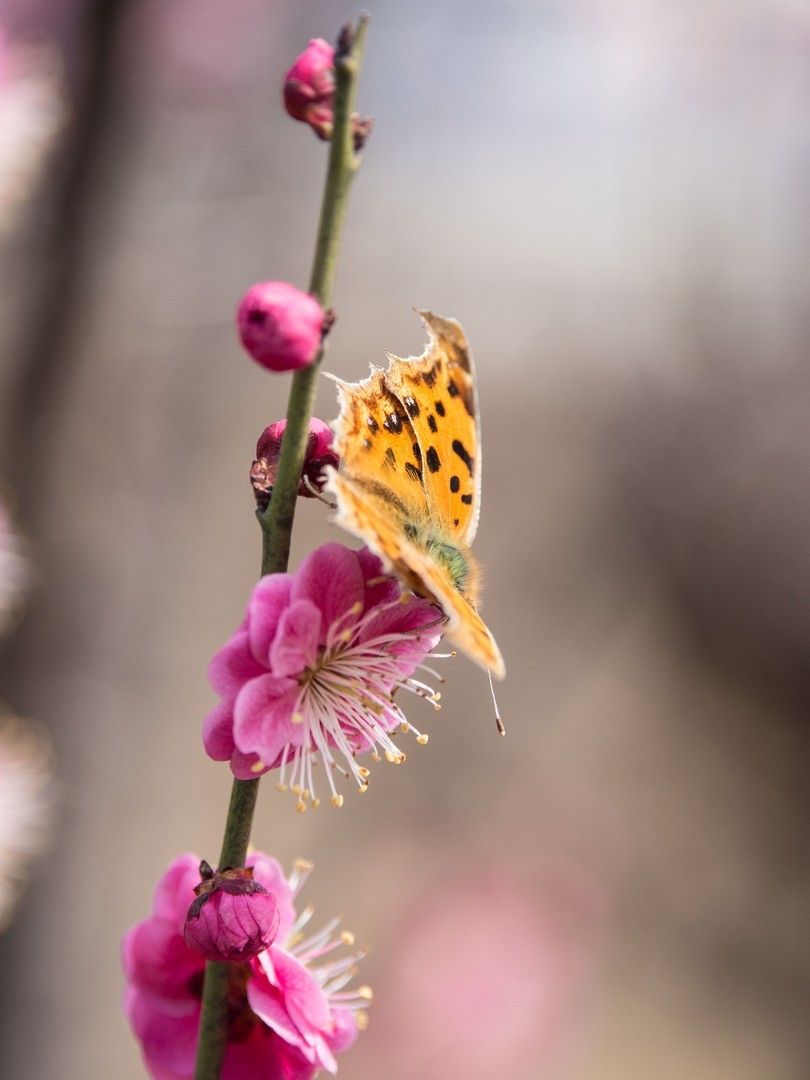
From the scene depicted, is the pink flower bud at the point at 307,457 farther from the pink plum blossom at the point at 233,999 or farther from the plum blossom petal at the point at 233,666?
the pink plum blossom at the point at 233,999

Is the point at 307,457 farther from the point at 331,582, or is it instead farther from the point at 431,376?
the point at 431,376

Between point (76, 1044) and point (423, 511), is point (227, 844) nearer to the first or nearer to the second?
point (423, 511)

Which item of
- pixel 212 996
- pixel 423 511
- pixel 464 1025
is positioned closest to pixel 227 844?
pixel 212 996

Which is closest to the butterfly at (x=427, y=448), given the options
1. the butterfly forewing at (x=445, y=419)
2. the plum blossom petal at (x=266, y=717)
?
the butterfly forewing at (x=445, y=419)

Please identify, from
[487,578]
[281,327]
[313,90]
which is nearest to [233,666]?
[281,327]

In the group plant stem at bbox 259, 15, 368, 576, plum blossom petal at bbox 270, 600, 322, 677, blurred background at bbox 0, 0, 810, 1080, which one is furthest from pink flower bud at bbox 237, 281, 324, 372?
blurred background at bbox 0, 0, 810, 1080

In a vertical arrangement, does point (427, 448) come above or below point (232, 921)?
above
